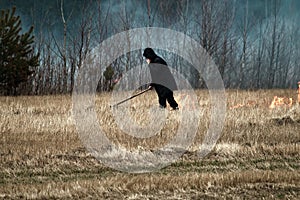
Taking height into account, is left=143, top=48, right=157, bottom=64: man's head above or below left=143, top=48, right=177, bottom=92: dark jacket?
above

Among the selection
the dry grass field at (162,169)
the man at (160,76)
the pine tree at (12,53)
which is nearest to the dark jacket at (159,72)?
the man at (160,76)

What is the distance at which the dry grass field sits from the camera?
3.87 m

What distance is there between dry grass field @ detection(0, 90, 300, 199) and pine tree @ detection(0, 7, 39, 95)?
9337mm

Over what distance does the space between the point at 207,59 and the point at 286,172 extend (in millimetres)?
14986

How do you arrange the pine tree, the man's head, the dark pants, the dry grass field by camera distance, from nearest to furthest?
the dry grass field → the man's head → the dark pants → the pine tree

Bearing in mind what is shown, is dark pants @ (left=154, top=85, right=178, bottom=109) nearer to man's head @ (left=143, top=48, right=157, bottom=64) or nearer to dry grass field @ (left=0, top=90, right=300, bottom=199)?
man's head @ (left=143, top=48, right=157, bottom=64)

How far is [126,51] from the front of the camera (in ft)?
61.6

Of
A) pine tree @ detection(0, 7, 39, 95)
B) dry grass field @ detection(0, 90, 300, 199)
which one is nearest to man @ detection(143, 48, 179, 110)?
dry grass field @ detection(0, 90, 300, 199)

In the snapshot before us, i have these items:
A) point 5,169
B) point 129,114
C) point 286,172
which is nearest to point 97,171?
point 5,169

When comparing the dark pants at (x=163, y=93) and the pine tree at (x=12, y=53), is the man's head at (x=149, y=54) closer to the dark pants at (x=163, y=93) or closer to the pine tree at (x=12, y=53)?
the dark pants at (x=163, y=93)

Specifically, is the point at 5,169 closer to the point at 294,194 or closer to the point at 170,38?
the point at 294,194

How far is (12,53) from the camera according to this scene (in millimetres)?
17500

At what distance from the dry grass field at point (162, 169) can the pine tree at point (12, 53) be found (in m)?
9.34

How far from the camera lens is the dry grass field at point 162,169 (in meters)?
3.87
